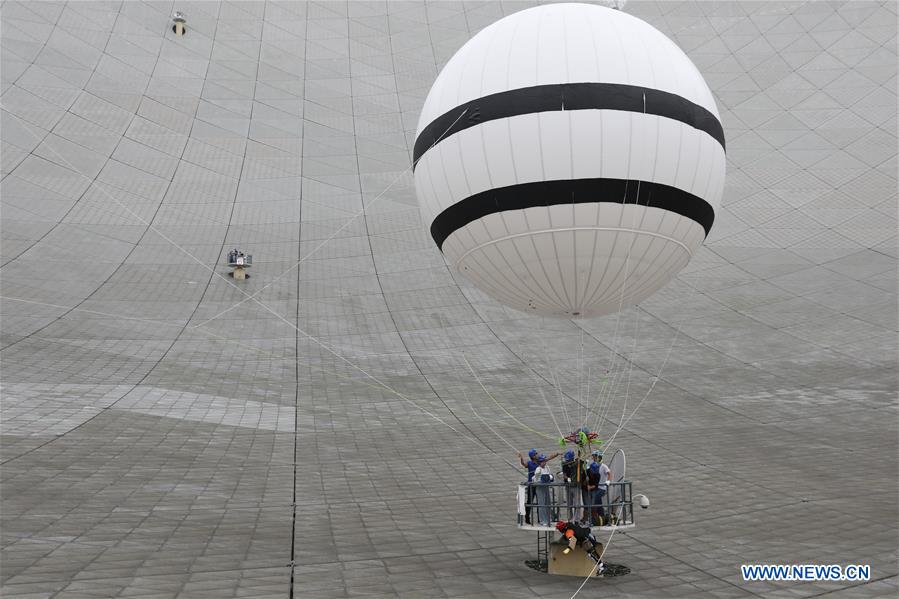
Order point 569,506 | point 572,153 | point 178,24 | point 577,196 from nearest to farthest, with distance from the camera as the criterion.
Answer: point 569,506, point 572,153, point 577,196, point 178,24

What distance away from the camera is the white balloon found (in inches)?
367

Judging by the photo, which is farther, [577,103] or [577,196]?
[577,196]

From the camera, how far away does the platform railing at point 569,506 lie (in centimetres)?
924

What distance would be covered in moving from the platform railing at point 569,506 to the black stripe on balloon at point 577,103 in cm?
437

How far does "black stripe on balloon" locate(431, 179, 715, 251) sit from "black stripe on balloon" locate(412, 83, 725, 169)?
0.84m

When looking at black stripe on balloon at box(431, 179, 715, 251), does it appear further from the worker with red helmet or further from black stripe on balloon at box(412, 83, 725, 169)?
the worker with red helmet

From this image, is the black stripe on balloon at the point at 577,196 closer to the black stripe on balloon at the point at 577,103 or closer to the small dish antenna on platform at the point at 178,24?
the black stripe on balloon at the point at 577,103

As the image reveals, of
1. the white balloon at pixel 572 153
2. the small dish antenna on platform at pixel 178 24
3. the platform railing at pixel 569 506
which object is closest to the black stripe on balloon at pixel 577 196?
the white balloon at pixel 572 153

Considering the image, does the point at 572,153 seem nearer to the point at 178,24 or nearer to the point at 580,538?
the point at 580,538

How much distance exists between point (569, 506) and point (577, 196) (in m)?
3.65

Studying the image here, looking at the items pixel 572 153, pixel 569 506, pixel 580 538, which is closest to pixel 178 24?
pixel 572 153

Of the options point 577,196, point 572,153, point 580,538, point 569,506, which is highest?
point 572,153

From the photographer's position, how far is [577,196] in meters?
9.48

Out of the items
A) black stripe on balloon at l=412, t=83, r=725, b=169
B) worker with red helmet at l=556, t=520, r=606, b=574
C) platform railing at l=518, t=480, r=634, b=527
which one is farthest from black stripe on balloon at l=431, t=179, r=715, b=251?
worker with red helmet at l=556, t=520, r=606, b=574
